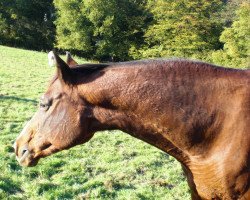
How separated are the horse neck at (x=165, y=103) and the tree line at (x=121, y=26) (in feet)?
119

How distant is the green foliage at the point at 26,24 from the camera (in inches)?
1971

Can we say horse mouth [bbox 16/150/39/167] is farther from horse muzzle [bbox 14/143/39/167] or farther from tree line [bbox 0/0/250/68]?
tree line [bbox 0/0/250/68]

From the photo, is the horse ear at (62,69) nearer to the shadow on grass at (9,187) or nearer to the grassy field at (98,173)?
the grassy field at (98,173)

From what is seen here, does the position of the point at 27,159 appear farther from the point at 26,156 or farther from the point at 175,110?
the point at 175,110

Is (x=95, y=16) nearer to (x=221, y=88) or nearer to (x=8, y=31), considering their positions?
(x=8, y=31)

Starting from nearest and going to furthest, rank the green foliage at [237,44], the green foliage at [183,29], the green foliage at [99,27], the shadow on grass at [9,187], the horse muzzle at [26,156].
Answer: the horse muzzle at [26,156] < the shadow on grass at [9,187] < the green foliage at [237,44] < the green foliage at [183,29] < the green foliage at [99,27]

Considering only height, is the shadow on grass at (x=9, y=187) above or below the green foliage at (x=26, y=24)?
below

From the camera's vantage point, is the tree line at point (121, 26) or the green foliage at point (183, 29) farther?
the tree line at point (121, 26)

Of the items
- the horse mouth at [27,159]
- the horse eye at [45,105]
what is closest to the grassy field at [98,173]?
the horse mouth at [27,159]

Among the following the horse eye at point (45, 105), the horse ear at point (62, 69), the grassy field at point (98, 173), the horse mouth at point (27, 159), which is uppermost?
the horse ear at point (62, 69)

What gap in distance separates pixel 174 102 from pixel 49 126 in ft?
3.82

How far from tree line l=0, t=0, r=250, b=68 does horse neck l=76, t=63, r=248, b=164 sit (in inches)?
1428

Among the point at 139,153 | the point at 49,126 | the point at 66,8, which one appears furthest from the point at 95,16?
the point at 49,126

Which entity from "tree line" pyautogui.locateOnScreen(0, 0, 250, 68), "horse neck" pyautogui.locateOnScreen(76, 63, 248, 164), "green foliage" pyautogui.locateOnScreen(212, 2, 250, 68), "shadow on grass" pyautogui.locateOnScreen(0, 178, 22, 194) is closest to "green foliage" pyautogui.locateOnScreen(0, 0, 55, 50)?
"tree line" pyautogui.locateOnScreen(0, 0, 250, 68)
